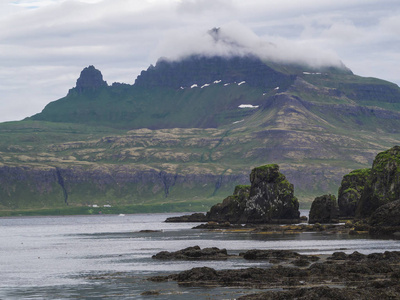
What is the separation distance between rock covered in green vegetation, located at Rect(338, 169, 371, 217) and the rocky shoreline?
113283 mm

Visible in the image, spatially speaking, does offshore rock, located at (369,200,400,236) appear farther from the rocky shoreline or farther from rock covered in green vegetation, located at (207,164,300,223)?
rock covered in green vegetation, located at (207,164,300,223)

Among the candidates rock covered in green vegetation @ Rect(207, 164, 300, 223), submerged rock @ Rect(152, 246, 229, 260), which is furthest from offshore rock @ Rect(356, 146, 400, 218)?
submerged rock @ Rect(152, 246, 229, 260)

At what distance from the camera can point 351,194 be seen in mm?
191625

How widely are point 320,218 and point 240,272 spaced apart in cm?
11369

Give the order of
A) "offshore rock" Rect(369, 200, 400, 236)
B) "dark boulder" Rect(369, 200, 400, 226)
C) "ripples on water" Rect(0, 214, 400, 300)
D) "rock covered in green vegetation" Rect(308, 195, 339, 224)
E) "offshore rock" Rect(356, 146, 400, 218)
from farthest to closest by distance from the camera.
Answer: "rock covered in green vegetation" Rect(308, 195, 339, 224)
"offshore rock" Rect(356, 146, 400, 218)
"dark boulder" Rect(369, 200, 400, 226)
"offshore rock" Rect(369, 200, 400, 236)
"ripples on water" Rect(0, 214, 400, 300)

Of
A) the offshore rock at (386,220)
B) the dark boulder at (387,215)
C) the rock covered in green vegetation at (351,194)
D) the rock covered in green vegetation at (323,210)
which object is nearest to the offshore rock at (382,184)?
the dark boulder at (387,215)

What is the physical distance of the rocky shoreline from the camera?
53206 millimetres

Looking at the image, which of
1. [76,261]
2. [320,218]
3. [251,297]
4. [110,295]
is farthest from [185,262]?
[320,218]

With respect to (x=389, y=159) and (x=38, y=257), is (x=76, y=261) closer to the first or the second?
(x=38, y=257)

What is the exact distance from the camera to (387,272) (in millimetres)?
66312

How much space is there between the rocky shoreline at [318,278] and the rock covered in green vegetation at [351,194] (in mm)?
113283

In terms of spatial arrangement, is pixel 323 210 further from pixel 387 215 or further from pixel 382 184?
pixel 387 215

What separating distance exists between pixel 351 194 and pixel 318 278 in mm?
Result: 130662

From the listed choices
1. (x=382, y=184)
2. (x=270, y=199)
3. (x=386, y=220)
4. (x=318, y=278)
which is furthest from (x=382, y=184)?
(x=318, y=278)
